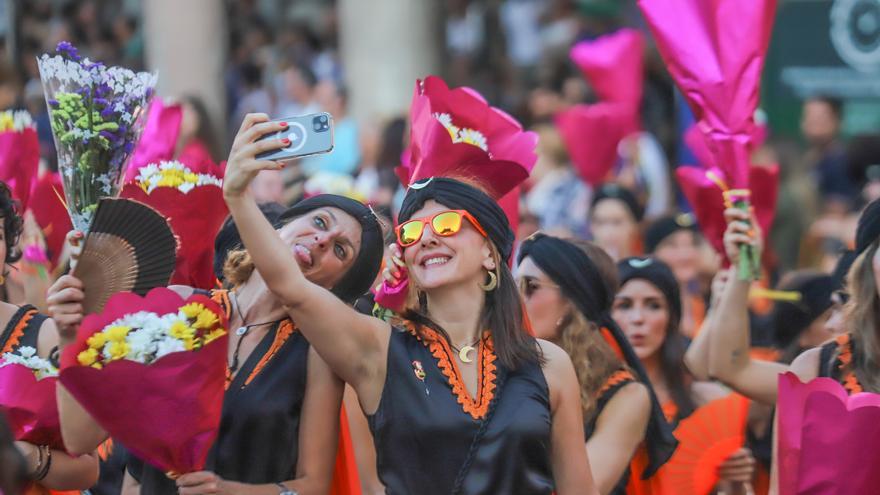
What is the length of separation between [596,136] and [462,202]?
5.97 m

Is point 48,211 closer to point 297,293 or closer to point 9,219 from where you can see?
point 9,219

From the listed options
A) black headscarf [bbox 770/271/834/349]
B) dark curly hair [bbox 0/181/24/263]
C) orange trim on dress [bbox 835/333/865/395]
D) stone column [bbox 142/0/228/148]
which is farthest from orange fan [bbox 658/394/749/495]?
stone column [bbox 142/0/228/148]

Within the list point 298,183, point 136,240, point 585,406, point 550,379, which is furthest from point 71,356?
point 298,183

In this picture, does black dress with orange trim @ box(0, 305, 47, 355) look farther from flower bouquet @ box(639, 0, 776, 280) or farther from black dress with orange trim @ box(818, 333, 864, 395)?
black dress with orange trim @ box(818, 333, 864, 395)

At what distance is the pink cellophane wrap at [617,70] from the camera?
11117mm

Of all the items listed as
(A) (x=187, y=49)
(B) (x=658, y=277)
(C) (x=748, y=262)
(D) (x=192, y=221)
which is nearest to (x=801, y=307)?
(B) (x=658, y=277)

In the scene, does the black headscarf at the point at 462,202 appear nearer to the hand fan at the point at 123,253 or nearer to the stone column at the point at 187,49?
the hand fan at the point at 123,253

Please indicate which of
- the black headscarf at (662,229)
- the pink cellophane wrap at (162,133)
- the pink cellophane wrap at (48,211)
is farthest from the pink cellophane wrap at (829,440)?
the black headscarf at (662,229)

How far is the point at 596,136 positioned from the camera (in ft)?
35.8

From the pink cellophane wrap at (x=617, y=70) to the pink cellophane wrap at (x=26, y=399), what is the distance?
659 cm

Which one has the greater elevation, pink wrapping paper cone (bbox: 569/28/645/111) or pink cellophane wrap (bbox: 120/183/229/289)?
pink wrapping paper cone (bbox: 569/28/645/111)

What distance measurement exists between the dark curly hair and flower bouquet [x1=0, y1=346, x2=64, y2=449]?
52 cm

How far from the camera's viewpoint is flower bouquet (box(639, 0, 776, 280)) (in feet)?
19.5

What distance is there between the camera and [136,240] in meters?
4.81
